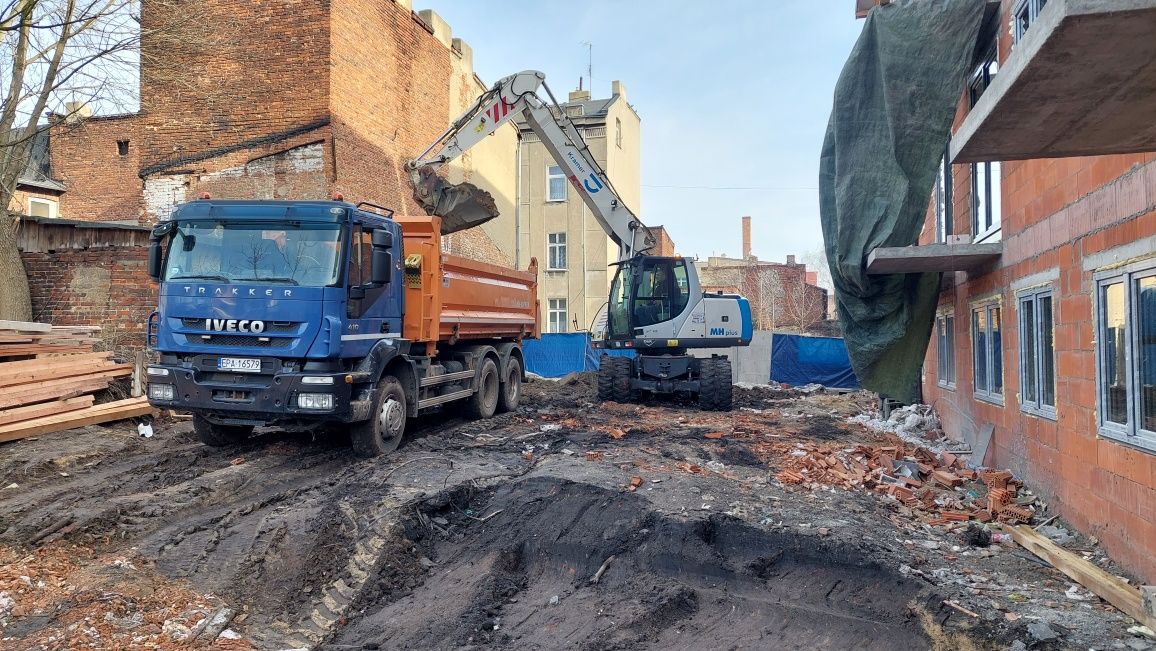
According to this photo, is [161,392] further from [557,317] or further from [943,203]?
[557,317]

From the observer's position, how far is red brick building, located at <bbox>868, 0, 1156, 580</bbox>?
3.22 m

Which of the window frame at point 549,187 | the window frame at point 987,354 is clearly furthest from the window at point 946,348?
the window frame at point 549,187

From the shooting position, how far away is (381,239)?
8.54 metres

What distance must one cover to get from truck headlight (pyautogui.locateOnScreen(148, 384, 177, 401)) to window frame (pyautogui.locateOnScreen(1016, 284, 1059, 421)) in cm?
852

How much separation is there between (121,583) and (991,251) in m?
8.68

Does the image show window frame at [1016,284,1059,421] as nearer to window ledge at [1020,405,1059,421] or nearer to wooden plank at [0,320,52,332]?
window ledge at [1020,405,1059,421]

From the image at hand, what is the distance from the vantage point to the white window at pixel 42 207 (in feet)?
66.5

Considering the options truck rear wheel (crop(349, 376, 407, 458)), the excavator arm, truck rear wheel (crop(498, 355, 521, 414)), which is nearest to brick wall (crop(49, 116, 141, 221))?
the excavator arm

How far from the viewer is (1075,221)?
6129 mm

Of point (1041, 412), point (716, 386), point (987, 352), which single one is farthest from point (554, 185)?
point (1041, 412)

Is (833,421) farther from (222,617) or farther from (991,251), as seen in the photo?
(222,617)

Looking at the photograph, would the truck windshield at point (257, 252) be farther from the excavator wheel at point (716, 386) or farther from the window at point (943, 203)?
the excavator wheel at point (716, 386)

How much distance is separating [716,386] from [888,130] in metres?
→ 7.16

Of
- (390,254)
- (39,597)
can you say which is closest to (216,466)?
(390,254)
